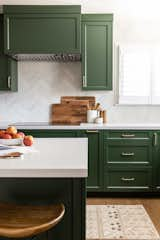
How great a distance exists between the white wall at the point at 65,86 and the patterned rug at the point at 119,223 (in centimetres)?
144

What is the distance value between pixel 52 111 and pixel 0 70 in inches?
34.8

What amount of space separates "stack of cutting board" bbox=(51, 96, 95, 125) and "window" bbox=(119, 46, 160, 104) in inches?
19.4

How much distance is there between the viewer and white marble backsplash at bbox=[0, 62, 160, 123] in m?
4.62

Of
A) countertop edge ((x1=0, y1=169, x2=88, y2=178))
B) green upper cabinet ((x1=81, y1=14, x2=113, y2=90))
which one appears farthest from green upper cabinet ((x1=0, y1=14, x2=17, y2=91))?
countertop edge ((x1=0, y1=169, x2=88, y2=178))

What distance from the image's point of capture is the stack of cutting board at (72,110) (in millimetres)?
4551

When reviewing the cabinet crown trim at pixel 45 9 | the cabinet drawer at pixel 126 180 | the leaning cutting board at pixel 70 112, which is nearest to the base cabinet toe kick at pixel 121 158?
the cabinet drawer at pixel 126 180

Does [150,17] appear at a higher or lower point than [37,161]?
higher

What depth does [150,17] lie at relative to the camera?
4539 millimetres

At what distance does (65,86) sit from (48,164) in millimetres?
3026

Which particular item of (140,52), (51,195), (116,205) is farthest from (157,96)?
(51,195)

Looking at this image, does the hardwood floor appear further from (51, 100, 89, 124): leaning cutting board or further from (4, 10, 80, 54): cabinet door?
(4, 10, 80, 54): cabinet door

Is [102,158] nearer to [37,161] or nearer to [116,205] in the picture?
[116,205]

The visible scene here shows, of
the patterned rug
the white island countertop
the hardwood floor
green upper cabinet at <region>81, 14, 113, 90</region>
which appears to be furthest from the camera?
green upper cabinet at <region>81, 14, 113, 90</region>

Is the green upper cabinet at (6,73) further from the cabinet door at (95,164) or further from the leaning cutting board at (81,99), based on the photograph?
the cabinet door at (95,164)
